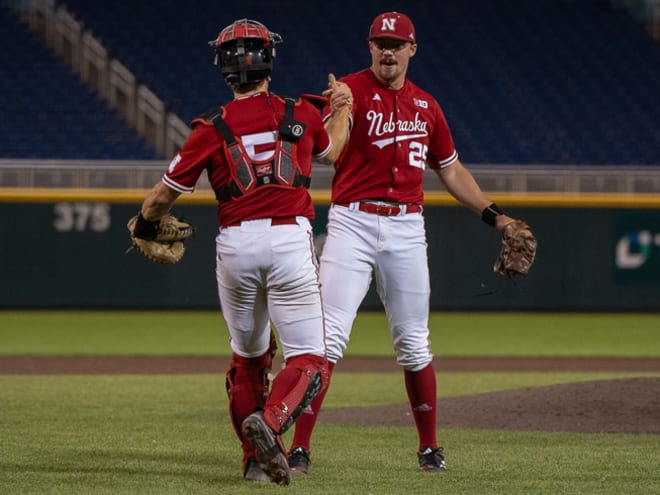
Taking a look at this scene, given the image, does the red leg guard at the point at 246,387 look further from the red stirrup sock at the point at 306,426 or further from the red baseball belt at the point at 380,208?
the red baseball belt at the point at 380,208

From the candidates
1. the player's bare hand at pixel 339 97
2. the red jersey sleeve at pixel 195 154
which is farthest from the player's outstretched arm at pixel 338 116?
the red jersey sleeve at pixel 195 154

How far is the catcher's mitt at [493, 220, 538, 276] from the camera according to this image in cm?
590

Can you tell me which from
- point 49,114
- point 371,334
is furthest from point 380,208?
point 49,114

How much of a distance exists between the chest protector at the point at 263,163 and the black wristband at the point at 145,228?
1.06 ft

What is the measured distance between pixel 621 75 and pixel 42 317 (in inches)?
428

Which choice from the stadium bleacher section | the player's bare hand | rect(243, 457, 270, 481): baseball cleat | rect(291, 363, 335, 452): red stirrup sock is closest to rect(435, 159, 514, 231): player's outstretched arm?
the player's bare hand

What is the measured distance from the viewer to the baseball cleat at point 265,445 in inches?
191

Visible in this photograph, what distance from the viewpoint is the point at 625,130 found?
67.8ft

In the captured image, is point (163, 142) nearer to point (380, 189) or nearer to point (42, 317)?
point (42, 317)

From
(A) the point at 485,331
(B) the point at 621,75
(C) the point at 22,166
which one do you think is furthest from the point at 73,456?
(B) the point at 621,75

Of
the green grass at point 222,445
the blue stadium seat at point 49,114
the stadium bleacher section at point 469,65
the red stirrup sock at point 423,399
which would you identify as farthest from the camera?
the stadium bleacher section at point 469,65

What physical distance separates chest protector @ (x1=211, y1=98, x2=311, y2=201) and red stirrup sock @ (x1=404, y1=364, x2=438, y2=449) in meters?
1.18

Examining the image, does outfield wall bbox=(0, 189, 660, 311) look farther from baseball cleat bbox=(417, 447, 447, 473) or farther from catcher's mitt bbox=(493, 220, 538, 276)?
baseball cleat bbox=(417, 447, 447, 473)

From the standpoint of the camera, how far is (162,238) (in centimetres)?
539
